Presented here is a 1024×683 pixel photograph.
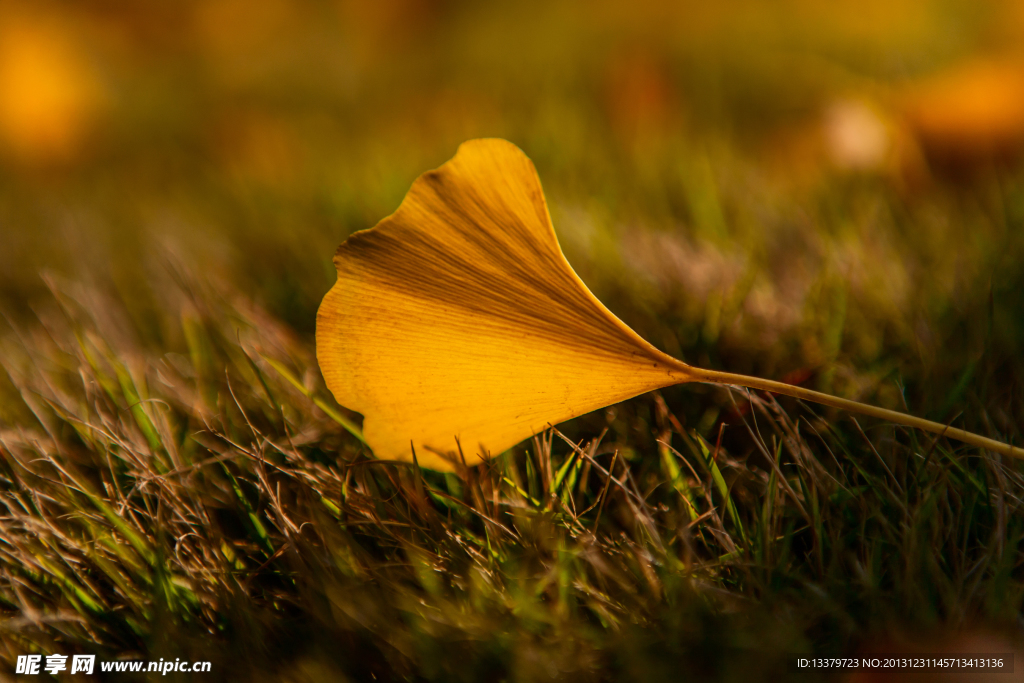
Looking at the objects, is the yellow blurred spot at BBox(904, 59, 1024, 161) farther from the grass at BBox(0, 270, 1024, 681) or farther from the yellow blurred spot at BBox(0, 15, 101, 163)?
the yellow blurred spot at BBox(0, 15, 101, 163)

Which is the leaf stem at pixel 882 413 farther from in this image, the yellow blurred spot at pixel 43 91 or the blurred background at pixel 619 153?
the yellow blurred spot at pixel 43 91

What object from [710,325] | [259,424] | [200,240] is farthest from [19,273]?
[710,325]

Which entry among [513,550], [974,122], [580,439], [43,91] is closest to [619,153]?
[974,122]

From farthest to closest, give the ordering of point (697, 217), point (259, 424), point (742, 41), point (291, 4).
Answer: point (291, 4), point (742, 41), point (697, 217), point (259, 424)

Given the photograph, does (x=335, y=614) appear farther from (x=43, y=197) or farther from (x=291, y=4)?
(x=291, y=4)

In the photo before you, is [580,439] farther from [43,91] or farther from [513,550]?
[43,91]

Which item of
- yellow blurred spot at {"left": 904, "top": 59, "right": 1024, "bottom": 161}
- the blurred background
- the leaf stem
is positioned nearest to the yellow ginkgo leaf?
the leaf stem
